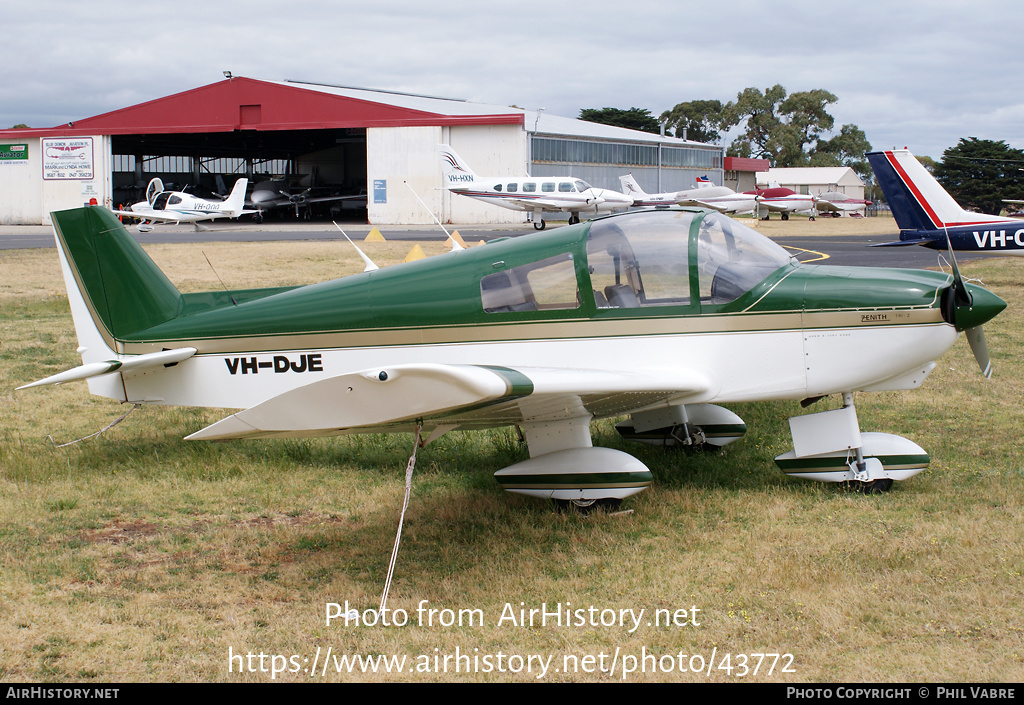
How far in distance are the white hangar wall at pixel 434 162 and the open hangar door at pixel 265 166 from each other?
226 inches

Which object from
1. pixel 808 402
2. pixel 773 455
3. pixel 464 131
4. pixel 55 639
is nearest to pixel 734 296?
pixel 808 402

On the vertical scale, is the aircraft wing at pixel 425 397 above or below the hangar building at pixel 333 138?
below

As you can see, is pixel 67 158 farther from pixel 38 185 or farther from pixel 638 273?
pixel 638 273

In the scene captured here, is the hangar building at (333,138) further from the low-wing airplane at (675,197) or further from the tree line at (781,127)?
the tree line at (781,127)

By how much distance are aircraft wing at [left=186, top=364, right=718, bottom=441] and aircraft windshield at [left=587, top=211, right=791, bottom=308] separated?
691mm

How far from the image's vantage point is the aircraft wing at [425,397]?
3883mm

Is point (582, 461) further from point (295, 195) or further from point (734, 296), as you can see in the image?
point (295, 195)

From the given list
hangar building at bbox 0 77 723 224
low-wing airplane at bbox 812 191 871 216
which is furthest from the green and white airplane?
low-wing airplane at bbox 812 191 871 216

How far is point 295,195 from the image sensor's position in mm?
53844

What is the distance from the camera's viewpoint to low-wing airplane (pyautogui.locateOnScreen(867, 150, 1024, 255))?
56.1ft

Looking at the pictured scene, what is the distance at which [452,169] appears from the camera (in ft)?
136

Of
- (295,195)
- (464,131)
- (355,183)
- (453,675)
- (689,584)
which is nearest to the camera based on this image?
(453,675)

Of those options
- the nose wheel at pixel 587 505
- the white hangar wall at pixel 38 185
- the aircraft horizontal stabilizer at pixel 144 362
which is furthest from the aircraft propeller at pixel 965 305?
the white hangar wall at pixel 38 185

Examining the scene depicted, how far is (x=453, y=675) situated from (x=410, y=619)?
63cm
